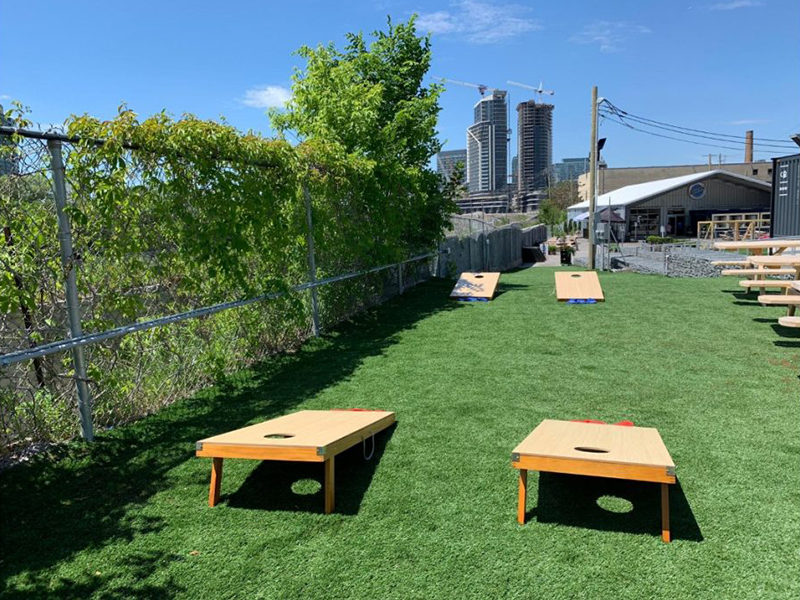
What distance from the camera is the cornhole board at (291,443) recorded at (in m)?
3.39

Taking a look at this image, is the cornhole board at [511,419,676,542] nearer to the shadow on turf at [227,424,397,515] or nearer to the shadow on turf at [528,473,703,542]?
the shadow on turf at [528,473,703,542]

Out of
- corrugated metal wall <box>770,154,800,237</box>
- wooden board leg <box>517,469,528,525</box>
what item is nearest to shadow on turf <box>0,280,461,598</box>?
wooden board leg <box>517,469,528,525</box>

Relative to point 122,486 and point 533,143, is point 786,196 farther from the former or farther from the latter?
point 533,143

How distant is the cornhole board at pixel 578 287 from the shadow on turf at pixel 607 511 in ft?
25.9

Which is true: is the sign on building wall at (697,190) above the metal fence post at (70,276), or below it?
above

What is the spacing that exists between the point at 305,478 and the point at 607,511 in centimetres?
201

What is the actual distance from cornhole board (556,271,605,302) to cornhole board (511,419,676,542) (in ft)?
25.6

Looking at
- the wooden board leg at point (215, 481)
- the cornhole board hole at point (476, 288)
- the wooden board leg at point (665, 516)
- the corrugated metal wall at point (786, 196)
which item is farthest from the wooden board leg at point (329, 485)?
the corrugated metal wall at point (786, 196)

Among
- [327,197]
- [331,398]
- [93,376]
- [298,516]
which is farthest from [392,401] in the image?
[327,197]

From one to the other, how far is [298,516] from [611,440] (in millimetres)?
2003

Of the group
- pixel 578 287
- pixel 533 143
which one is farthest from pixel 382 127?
pixel 533 143

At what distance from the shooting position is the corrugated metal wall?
17047 millimetres

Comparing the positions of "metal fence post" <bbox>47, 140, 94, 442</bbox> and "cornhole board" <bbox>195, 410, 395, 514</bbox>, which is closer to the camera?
"cornhole board" <bbox>195, 410, 395, 514</bbox>

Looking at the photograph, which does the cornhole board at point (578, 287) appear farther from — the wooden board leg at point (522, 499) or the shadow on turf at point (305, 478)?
the wooden board leg at point (522, 499)
